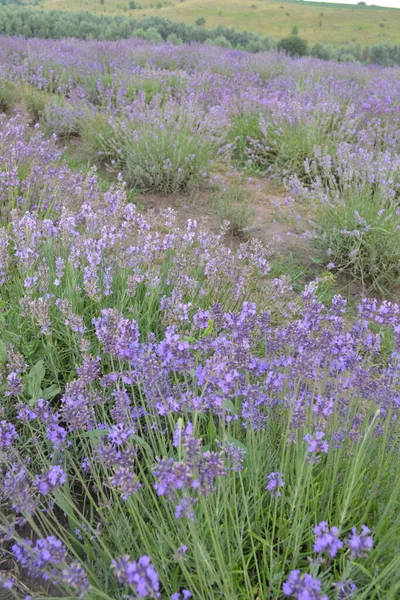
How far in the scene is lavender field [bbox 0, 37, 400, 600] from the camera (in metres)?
1.26

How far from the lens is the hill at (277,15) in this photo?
37500 mm

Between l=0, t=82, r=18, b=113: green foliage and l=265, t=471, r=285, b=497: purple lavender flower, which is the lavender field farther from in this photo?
l=0, t=82, r=18, b=113: green foliage

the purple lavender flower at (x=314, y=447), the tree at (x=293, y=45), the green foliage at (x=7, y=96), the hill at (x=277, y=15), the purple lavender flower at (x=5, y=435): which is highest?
the hill at (x=277, y=15)

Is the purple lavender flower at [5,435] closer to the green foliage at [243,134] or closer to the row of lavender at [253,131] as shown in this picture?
the row of lavender at [253,131]

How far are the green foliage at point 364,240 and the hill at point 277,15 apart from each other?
3629cm

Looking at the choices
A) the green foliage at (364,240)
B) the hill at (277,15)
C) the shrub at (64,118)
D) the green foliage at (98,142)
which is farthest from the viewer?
the hill at (277,15)

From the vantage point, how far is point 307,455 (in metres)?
1.22

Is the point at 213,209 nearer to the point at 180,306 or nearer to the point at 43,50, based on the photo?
the point at 180,306

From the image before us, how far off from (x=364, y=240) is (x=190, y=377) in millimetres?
2277

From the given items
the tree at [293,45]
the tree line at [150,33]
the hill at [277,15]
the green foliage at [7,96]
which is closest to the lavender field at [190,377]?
the green foliage at [7,96]

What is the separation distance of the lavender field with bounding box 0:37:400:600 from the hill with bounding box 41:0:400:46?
3595 centimetres

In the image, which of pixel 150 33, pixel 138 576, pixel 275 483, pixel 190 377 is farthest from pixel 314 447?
pixel 150 33

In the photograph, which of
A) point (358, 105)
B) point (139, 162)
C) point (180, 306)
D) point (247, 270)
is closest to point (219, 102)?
point (358, 105)

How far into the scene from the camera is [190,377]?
1.95 m
